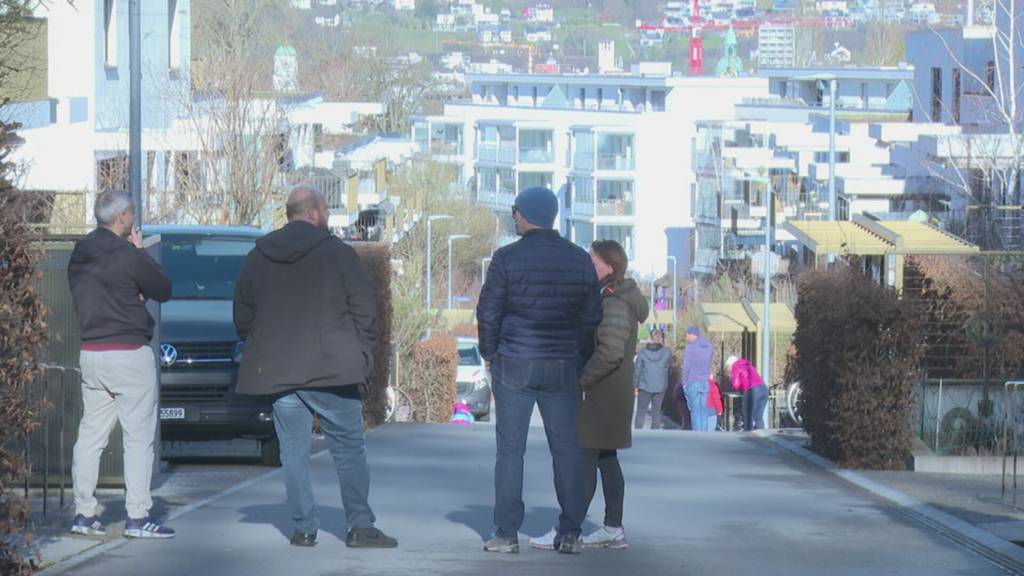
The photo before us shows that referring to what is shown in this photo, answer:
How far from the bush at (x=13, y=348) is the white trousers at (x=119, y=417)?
1450 millimetres

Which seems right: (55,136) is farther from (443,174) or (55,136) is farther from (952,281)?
Result: (443,174)

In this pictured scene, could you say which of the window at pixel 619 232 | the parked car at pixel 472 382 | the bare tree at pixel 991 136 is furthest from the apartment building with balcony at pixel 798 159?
the parked car at pixel 472 382

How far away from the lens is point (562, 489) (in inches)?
380

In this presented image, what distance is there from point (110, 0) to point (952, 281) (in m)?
18.5

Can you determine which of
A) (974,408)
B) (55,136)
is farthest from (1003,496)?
(55,136)

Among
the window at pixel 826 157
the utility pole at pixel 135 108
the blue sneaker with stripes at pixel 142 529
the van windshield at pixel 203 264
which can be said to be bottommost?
the blue sneaker with stripes at pixel 142 529

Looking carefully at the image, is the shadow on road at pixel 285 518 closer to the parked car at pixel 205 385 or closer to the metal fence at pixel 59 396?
the metal fence at pixel 59 396

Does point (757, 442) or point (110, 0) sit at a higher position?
point (110, 0)

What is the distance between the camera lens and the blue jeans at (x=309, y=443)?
936 cm

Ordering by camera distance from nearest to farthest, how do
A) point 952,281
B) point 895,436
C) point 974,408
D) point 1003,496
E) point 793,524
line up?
point 793,524 → point 1003,496 → point 895,436 → point 974,408 → point 952,281

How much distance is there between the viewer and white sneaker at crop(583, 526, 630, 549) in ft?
32.9

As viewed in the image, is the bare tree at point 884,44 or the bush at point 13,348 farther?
the bare tree at point 884,44

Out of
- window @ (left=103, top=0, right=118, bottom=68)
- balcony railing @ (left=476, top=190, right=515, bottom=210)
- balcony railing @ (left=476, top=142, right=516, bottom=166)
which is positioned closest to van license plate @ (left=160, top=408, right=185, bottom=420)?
window @ (left=103, top=0, right=118, bottom=68)

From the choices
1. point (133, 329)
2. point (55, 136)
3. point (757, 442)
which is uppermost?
point (55, 136)
